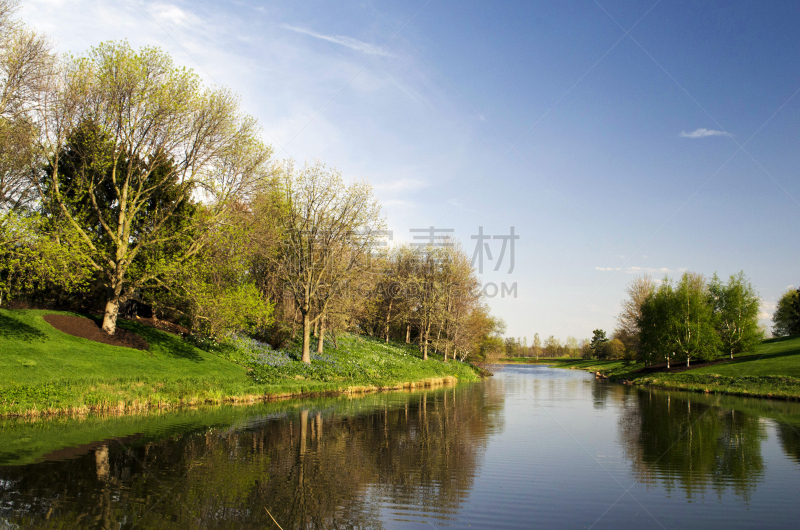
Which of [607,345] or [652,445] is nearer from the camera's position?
[652,445]

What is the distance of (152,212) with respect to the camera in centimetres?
3356

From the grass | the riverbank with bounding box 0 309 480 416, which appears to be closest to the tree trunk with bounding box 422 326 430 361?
the riverbank with bounding box 0 309 480 416

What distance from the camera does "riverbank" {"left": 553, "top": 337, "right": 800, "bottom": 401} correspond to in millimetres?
40312

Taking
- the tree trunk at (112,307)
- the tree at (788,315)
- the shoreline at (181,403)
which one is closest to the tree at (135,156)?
the tree trunk at (112,307)

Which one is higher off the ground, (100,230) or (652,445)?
(100,230)

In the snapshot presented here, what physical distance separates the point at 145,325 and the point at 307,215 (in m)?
15.2

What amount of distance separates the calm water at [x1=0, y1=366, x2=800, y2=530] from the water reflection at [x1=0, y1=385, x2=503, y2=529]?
0.18 ft

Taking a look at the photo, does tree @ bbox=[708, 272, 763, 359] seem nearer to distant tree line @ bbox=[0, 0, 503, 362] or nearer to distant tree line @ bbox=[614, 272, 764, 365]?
distant tree line @ bbox=[614, 272, 764, 365]

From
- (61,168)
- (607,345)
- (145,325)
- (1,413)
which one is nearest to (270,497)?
(1,413)

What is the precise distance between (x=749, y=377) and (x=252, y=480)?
4970cm

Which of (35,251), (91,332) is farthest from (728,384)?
(35,251)

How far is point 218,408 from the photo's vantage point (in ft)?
80.7

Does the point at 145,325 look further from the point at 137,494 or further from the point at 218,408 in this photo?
the point at 137,494

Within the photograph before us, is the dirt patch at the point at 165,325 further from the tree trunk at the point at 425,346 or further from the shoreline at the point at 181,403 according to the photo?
the tree trunk at the point at 425,346
